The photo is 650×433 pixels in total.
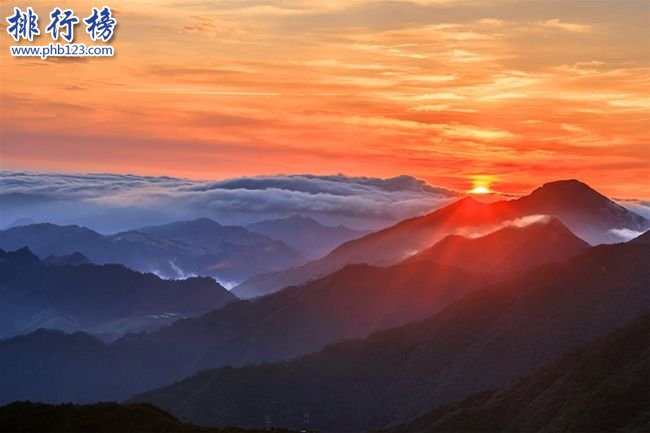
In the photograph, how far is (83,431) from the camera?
567 ft

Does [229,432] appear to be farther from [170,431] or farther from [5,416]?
[5,416]

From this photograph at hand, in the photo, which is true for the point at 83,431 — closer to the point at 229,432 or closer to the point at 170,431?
the point at 170,431

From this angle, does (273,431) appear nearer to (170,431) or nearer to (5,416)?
(170,431)

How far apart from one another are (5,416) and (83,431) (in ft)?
67.4

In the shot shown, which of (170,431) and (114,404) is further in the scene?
(114,404)

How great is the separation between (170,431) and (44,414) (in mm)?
31849

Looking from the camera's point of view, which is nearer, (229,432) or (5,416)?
(229,432)

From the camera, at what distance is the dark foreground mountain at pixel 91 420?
6722 inches

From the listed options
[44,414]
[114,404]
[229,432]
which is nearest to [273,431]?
[229,432]

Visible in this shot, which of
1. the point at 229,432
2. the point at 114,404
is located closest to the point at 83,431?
the point at 114,404

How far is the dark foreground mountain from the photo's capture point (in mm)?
170750

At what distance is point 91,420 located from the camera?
176 metres

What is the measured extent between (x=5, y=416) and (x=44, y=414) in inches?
309

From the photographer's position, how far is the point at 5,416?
18288cm
